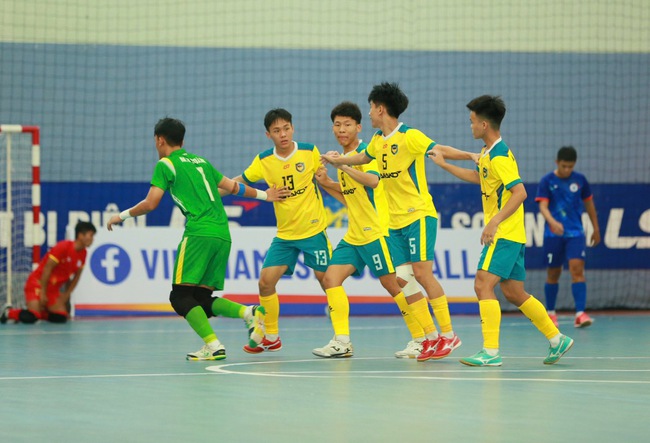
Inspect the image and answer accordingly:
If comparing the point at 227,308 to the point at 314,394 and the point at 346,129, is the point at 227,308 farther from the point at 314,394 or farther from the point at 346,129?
the point at 314,394

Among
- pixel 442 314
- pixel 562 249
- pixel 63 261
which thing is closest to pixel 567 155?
pixel 562 249

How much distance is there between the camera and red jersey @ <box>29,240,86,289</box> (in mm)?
12844

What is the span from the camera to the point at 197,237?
26.5 ft

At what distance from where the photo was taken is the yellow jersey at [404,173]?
823cm

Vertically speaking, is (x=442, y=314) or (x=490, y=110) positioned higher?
(x=490, y=110)

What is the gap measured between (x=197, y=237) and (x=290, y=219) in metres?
0.92

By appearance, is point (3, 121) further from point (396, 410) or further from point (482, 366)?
point (396, 410)

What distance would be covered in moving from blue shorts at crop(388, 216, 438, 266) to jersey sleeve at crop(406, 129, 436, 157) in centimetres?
51

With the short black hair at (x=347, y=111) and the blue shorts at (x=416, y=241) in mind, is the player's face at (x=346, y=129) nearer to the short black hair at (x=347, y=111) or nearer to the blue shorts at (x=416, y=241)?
the short black hair at (x=347, y=111)

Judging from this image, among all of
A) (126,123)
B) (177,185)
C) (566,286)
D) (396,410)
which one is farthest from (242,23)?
(396,410)

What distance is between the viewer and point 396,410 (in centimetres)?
537

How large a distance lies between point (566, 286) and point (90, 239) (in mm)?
6822

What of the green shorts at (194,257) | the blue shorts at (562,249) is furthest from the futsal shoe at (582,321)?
the green shorts at (194,257)

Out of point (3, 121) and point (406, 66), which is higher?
point (406, 66)
